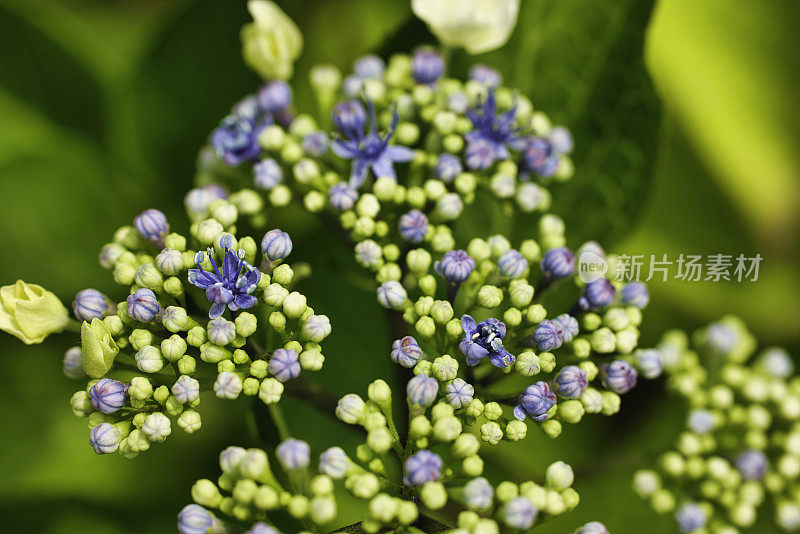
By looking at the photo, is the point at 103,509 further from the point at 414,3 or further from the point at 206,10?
the point at 414,3

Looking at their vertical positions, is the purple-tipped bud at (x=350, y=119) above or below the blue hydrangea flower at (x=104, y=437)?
above

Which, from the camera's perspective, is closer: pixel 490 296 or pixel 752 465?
pixel 490 296

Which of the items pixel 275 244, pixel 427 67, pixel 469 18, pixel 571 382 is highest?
pixel 469 18

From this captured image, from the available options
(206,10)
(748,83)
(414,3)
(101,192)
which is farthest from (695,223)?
(101,192)

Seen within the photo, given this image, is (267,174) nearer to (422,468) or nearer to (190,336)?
(190,336)

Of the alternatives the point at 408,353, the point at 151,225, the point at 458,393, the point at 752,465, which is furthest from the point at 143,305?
the point at 752,465

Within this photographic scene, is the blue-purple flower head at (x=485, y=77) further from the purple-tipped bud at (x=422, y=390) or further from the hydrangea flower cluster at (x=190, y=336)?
the purple-tipped bud at (x=422, y=390)

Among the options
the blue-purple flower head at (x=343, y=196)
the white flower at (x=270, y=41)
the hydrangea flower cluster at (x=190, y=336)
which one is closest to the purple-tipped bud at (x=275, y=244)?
the hydrangea flower cluster at (x=190, y=336)
